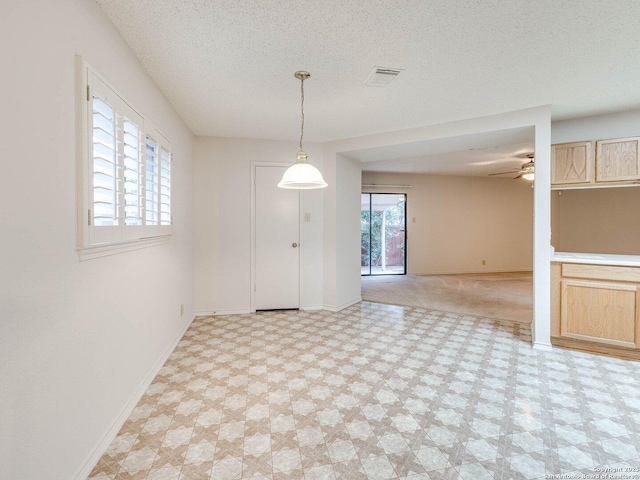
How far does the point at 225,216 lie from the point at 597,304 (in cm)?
438

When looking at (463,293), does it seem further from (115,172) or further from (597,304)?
(115,172)

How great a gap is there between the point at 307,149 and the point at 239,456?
387 centimetres

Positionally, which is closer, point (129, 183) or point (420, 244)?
point (129, 183)

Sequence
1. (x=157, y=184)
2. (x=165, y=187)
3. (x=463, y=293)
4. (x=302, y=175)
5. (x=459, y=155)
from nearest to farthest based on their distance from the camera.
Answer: (x=302, y=175) → (x=157, y=184) → (x=165, y=187) → (x=459, y=155) → (x=463, y=293)

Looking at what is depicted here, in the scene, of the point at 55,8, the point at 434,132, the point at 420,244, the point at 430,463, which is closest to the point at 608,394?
the point at 430,463

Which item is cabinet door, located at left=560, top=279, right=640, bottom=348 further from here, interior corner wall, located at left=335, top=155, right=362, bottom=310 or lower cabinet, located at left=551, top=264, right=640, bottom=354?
interior corner wall, located at left=335, top=155, right=362, bottom=310

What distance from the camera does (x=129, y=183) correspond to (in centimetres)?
214

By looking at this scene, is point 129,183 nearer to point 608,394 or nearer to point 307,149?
point 307,149

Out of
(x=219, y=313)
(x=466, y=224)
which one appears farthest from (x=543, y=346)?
(x=466, y=224)

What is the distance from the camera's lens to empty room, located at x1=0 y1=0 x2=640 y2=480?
4.72 ft

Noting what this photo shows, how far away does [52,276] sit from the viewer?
1.40 metres

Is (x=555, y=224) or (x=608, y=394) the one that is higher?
(x=555, y=224)

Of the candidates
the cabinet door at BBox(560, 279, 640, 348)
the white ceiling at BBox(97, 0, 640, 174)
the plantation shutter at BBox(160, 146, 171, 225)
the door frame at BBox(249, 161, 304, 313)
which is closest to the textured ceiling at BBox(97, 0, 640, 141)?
the white ceiling at BBox(97, 0, 640, 174)

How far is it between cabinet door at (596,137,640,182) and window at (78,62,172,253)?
14.2 feet
